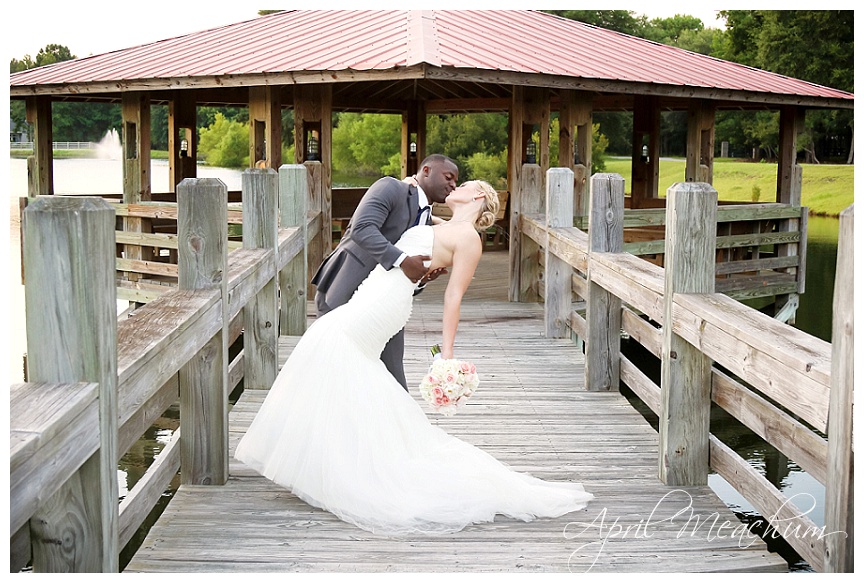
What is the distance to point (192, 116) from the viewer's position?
16344mm

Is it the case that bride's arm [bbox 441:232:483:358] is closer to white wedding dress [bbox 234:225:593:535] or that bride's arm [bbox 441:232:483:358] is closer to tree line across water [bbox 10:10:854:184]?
white wedding dress [bbox 234:225:593:535]

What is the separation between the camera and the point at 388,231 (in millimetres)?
4914

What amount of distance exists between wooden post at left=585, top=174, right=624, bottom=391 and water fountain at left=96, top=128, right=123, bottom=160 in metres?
42.0

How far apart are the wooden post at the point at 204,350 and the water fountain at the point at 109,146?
43.3 metres

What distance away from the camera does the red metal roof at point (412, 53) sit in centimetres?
1154

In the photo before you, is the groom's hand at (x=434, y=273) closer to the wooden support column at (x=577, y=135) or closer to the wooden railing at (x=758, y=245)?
the wooden support column at (x=577, y=135)

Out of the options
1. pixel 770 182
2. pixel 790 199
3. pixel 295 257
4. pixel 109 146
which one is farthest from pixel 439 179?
pixel 109 146

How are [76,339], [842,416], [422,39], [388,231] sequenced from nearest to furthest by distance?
[76,339] < [842,416] < [388,231] < [422,39]

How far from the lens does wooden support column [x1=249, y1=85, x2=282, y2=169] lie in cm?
1277

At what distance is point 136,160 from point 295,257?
20.0 ft

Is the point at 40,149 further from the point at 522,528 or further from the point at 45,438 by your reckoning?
the point at 45,438

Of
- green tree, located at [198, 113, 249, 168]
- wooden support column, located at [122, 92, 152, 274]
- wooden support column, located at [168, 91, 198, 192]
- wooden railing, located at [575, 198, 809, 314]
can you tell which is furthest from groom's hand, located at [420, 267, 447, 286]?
green tree, located at [198, 113, 249, 168]

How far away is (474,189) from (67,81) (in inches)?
407

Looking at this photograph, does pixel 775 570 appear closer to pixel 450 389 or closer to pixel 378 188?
pixel 450 389
